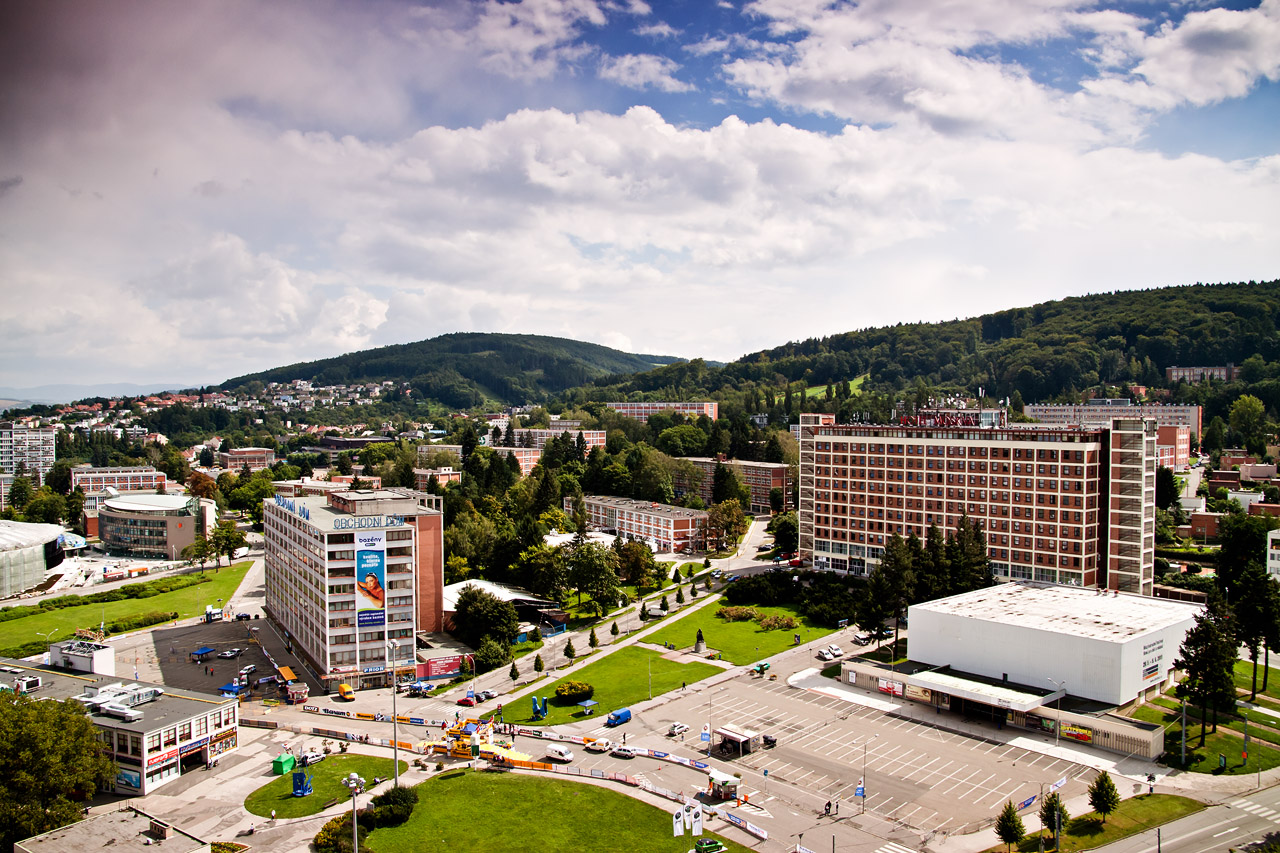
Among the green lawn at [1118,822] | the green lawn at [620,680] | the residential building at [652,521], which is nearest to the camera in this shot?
the green lawn at [1118,822]

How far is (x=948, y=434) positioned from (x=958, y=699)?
132 ft

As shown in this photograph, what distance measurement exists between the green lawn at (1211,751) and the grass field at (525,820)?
109ft

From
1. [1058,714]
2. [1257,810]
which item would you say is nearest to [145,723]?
[1058,714]

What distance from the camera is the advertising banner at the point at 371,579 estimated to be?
241ft

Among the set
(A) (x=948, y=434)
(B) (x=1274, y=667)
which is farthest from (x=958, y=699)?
(A) (x=948, y=434)

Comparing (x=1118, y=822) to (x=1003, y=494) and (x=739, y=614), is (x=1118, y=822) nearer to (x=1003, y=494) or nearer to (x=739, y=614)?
(x=739, y=614)

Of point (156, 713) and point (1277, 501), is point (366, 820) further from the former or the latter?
point (1277, 501)

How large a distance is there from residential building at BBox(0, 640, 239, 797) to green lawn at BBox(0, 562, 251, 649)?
95.1 feet

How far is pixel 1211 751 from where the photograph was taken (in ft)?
187

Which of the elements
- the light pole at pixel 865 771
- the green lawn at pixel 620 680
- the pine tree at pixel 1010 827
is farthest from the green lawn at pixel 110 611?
the pine tree at pixel 1010 827

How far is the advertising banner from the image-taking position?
73.6m

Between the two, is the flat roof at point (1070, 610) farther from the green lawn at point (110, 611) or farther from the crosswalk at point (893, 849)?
the green lawn at point (110, 611)

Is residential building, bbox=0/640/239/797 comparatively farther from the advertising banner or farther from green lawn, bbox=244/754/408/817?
the advertising banner

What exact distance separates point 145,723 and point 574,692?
30924 mm
